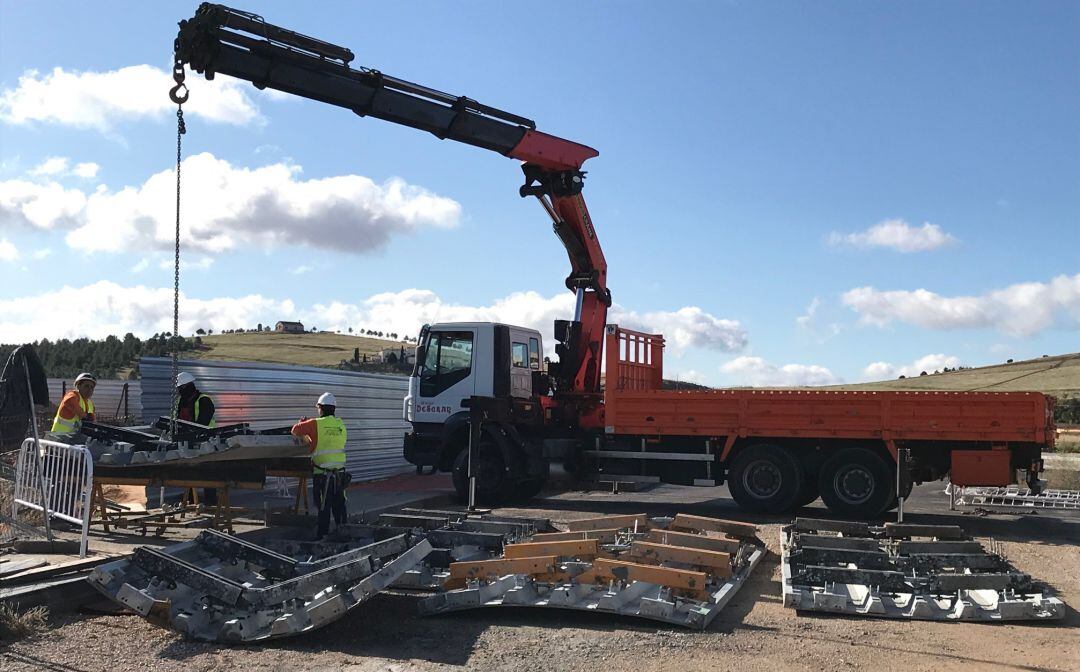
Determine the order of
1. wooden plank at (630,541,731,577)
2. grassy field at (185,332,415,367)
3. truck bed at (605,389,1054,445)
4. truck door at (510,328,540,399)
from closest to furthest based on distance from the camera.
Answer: wooden plank at (630,541,731,577)
truck bed at (605,389,1054,445)
truck door at (510,328,540,399)
grassy field at (185,332,415,367)

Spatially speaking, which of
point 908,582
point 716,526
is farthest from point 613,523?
point 908,582

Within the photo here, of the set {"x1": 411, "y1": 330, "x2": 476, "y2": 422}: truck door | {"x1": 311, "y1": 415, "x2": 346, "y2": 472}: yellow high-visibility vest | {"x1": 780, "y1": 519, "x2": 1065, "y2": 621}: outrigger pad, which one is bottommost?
{"x1": 780, "y1": 519, "x2": 1065, "y2": 621}: outrigger pad

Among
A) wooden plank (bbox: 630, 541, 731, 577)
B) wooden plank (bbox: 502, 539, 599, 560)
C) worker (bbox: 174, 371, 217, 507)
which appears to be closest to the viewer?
wooden plank (bbox: 630, 541, 731, 577)

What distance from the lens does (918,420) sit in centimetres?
1372

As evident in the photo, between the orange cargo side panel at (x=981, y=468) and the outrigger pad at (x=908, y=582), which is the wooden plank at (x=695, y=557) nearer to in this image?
the outrigger pad at (x=908, y=582)

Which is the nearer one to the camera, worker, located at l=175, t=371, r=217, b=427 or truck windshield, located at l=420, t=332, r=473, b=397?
worker, located at l=175, t=371, r=217, b=427

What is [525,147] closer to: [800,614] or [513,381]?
[513,381]

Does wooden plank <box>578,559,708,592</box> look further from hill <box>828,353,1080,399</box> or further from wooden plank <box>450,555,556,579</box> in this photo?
hill <box>828,353,1080,399</box>

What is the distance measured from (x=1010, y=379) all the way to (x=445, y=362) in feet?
133

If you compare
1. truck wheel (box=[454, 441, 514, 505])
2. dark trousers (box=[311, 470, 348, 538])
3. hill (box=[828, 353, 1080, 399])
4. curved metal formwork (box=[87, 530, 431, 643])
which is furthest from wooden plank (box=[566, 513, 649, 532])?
hill (box=[828, 353, 1080, 399])

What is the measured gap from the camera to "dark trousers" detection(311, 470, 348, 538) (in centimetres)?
1029

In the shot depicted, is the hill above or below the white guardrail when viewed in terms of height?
above

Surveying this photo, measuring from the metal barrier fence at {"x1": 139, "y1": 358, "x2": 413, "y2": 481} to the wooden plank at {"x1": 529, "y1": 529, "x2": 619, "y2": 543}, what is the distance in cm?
709

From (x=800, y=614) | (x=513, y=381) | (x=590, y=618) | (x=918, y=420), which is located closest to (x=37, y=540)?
(x=590, y=618)
